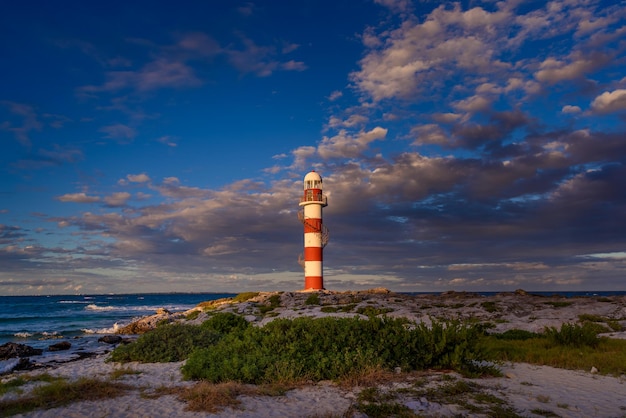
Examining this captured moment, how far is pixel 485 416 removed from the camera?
26.9ft

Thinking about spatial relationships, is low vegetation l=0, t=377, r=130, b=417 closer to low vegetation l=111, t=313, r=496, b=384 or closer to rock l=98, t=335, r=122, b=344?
low vegetation l=111, t=313, r=496, b=384

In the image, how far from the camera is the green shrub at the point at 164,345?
15078mm

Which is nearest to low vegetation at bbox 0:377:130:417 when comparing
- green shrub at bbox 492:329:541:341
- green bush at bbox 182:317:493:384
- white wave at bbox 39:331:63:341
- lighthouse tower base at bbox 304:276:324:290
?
green bush at bbox 182:317:493:384

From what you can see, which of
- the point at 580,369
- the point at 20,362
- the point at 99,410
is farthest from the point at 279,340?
the point at 20,362

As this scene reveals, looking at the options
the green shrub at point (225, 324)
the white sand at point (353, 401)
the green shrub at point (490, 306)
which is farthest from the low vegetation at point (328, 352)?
the green shrub at point (490, 306)

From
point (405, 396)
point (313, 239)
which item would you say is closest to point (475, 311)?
point (313, 239)

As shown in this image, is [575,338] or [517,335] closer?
[575,338]

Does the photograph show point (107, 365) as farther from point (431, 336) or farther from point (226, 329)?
point (431, 336)

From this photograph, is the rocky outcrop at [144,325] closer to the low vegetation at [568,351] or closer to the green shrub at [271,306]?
the green shrub at [271,306]

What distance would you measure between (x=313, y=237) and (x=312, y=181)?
18.5ft

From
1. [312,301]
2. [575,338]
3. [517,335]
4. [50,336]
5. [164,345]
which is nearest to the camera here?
[164,345]

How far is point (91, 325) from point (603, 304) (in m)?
43.3

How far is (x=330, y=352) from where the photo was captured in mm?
12258

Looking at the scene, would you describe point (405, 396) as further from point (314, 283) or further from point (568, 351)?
point (314, 283)
